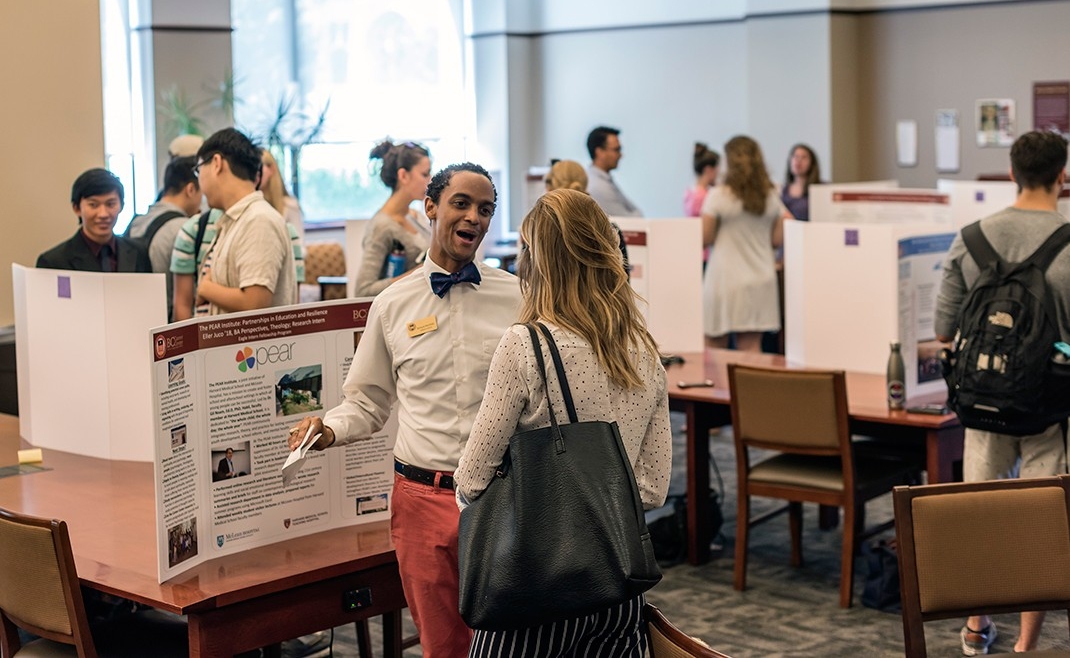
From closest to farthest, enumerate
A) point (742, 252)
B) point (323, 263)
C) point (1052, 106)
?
point (742, 252) → point (323, 263) → point (1052, 106)

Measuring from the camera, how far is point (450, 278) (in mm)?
2840

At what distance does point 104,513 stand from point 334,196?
29.7 ft

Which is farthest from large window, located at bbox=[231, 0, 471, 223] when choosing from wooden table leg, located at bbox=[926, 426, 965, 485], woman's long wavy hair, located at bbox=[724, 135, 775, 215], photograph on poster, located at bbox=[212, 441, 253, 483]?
photograph on poster, located at bbox=[212, 441, 253, 483]

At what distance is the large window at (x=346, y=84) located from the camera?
1183cm

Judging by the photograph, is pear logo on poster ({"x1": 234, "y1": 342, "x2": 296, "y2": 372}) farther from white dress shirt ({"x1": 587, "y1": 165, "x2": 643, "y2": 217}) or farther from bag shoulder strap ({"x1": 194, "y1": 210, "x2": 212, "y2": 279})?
white dress shirt ({"x1": 587, "y1": 165, "x2": 643, "y2": 217})

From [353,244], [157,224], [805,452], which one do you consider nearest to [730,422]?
[805,452]

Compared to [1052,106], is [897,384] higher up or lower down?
lower down

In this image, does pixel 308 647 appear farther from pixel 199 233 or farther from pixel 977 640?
pixel 977 640

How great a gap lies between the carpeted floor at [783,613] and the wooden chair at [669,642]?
208cm

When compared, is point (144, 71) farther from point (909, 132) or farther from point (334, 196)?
point (909, 132)

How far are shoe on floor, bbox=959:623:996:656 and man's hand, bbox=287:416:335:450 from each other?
232 cm

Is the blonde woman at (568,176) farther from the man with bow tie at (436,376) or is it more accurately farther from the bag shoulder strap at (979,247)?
the man with bow tie at (436,376)

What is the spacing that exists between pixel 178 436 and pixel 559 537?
3.28 feet

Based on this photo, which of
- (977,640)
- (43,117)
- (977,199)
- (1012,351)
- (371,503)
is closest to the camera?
(371,503)
